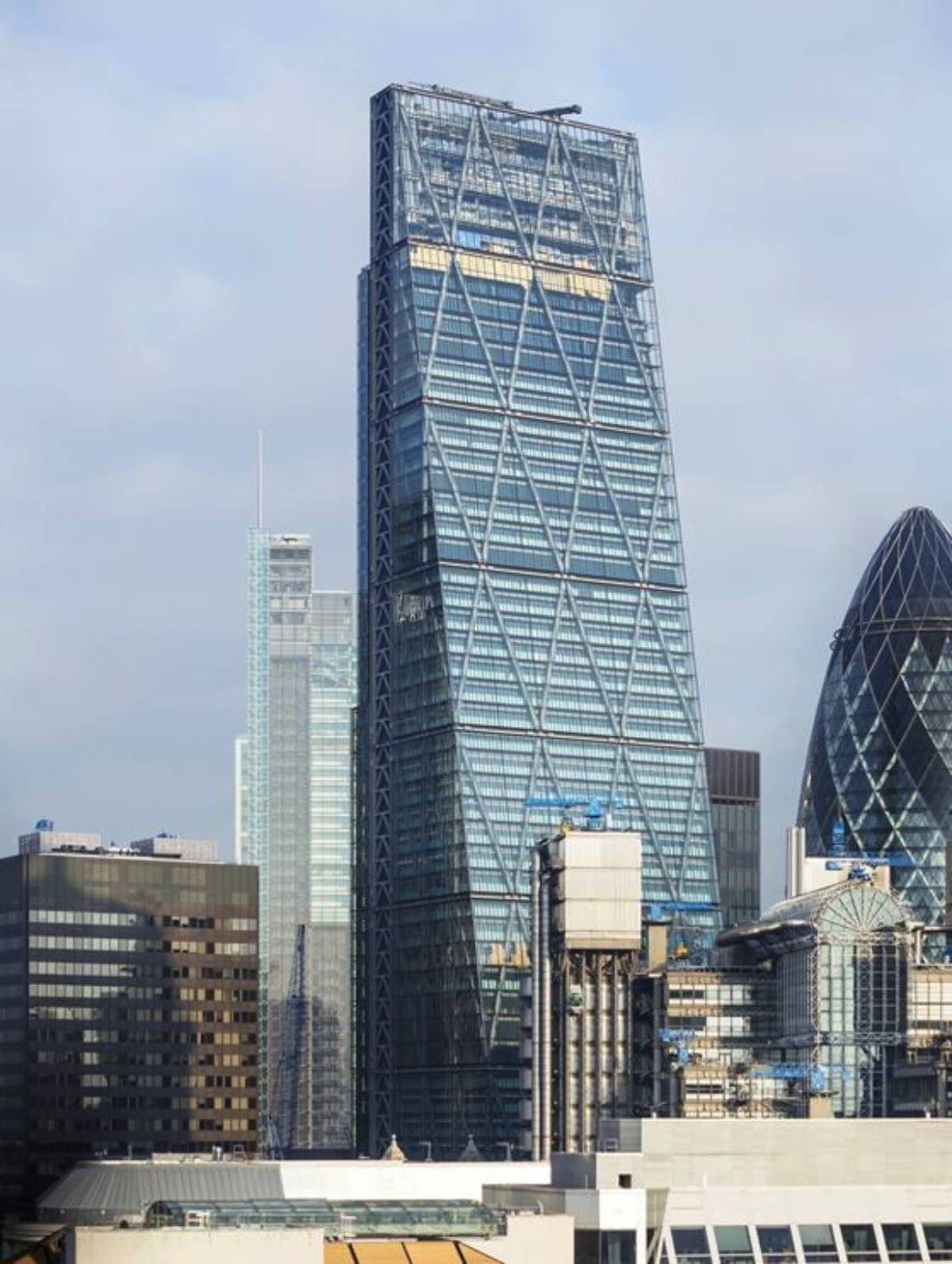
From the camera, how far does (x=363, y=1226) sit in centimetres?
13825

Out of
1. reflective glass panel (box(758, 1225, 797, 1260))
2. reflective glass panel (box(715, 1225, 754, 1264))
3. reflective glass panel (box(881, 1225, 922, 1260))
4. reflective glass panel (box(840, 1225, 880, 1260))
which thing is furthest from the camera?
reflective glass panel (box(881, 1225, 922, 1260))

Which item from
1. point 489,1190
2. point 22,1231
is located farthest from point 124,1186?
point 489,1190

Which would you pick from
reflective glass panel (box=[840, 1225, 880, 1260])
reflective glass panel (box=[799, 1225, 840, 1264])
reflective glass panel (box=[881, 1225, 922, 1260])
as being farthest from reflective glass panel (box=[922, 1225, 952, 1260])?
reflective glass panel (box=[799, 1225, 840, 1264])

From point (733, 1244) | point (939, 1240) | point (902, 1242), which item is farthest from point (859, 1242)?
point (733, 1244)

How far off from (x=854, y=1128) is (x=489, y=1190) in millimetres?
19404

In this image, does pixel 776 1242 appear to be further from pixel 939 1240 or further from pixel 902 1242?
pixel 939 1240

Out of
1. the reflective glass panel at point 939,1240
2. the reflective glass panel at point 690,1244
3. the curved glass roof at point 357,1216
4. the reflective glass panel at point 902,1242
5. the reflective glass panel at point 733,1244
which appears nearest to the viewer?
the curved glass roof at point 357,1216

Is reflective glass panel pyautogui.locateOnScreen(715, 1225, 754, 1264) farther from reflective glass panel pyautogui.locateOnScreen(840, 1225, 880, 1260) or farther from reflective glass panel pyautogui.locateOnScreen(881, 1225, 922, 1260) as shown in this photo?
reflective glass panel pyautogui.locateOnScreen(881, 1225, 922, 1260)

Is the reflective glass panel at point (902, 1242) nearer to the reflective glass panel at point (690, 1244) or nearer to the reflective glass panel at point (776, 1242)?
the reflective glass panel at point (776, 1242)

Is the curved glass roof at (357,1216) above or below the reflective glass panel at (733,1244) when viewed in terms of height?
above

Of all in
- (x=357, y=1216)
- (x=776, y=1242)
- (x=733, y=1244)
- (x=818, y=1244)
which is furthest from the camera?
(x=818, y=1244)

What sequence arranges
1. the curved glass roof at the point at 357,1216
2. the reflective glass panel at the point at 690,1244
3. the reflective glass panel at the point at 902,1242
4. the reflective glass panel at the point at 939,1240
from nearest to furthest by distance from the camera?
the curved glass roof at the point at 357,1216 < the reflective glass panel at the point at 690,1244 < the reflective glass panel at the point at 902,1242 < the reflective glass panel at the point at 939,1240

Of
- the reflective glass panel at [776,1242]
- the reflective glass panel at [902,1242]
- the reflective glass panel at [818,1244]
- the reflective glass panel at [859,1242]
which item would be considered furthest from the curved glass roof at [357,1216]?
the reflective glass panel at [902,1242]

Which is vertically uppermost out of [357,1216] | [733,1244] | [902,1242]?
[357,1216]
